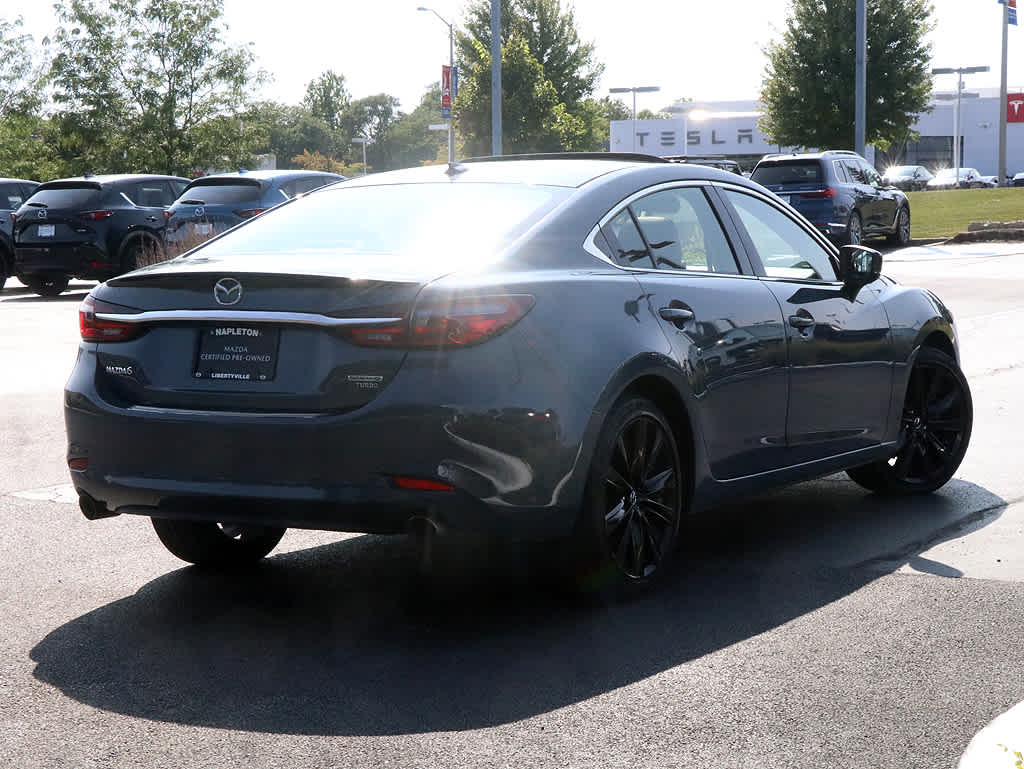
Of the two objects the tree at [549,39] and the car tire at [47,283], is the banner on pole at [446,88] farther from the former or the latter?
the tree at [549,39]

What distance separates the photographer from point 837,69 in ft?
169

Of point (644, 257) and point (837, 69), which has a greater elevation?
point (837, 69)

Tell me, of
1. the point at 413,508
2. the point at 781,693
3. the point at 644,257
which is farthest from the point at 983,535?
the point at 413,508

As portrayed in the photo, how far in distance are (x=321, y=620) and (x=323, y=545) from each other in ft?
4.11

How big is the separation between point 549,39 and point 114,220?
56.3 m

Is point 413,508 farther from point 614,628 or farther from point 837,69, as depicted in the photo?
point 837,69

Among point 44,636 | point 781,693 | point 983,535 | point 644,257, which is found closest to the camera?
point 781,693

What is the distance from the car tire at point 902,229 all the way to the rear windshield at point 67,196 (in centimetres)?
1521

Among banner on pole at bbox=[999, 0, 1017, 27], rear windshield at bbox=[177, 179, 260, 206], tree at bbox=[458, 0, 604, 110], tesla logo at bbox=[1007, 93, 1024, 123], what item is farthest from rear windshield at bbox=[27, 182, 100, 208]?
tesla logo at bbox=[1007, 93, 1024, 123]

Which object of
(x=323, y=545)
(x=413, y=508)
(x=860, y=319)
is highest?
(x=860, y=319)

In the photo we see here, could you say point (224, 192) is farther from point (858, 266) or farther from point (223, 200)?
point (858, 266)

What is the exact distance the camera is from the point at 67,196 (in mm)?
21578

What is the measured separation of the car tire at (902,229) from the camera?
95.4 feet

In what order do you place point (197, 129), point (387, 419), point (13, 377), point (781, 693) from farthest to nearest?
point (197, 129), point (13, 377), point (387, 419), point (781, 693)
